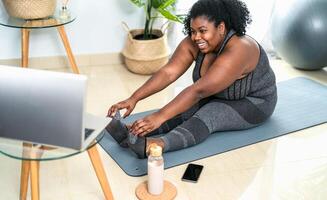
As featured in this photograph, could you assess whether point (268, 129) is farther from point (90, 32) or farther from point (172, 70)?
point (90, 32)

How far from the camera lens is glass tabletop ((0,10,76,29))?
280 cm

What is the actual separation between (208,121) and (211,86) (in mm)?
249

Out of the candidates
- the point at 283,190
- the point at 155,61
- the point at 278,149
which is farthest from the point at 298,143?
the point at 155,61

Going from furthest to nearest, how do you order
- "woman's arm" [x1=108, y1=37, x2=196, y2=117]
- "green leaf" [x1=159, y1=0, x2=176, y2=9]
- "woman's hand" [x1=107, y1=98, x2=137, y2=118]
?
"green leaf" [x1=159, y1=0, x2=176, y2=9], "woman's arm" [x1=108, y1=37, x2=196, y2=117], "woman's hand" [x1=107, y1=98, x2=137, y2=118]

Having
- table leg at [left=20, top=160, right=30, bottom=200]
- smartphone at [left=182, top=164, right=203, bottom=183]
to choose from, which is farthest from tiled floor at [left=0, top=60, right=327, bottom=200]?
table leg at [left=20, top=160, right=30, bottom=200]

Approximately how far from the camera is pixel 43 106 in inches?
56.9

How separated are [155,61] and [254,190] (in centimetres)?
149

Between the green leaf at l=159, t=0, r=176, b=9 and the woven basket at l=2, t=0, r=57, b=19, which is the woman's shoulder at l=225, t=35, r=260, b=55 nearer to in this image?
the green leaf at l=159, t=0, r=176, b=9

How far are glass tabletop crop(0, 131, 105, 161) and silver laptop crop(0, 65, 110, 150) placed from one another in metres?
0.03

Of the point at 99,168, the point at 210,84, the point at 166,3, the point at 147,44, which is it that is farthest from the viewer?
the point at 147,44

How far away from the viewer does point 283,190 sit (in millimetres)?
2072

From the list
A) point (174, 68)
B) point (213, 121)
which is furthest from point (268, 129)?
point (174, 68)

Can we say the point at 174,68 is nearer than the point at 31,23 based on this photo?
Yes

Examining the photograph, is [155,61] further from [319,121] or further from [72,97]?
[72,97]
